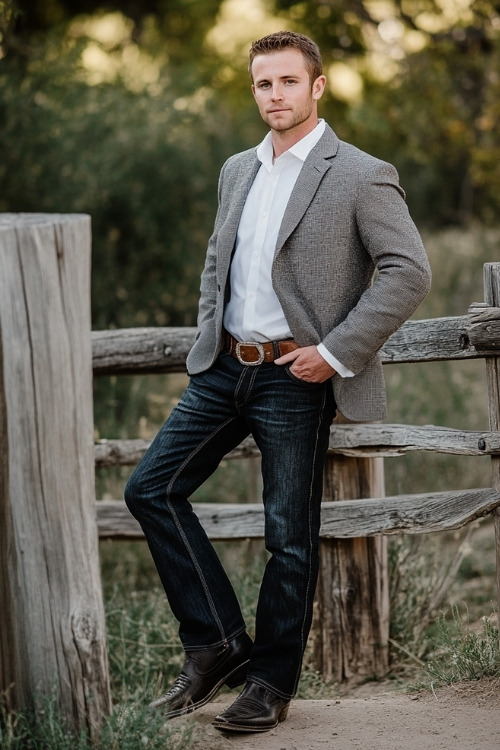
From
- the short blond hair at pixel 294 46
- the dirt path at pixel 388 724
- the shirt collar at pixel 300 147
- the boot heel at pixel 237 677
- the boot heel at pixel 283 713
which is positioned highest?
the short blond hair at pixel 294 46

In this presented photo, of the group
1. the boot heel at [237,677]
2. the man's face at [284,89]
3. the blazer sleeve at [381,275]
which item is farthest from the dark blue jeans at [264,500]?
the man's face at [284,89]

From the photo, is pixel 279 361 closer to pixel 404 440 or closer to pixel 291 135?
pixel 291 135

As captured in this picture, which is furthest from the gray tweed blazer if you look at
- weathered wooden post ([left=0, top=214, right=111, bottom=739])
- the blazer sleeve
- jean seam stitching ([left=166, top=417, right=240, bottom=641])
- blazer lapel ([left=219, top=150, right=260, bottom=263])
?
weathered wooden post ([left=0, top=214, right=111, bottom=739])

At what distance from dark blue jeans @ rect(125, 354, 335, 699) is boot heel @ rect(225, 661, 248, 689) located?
11 centimetres

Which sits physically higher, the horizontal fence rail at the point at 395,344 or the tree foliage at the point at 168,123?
the tree foliage at the point at 168,123

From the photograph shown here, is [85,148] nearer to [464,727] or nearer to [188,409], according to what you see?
[188,409]

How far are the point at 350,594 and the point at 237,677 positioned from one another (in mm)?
955

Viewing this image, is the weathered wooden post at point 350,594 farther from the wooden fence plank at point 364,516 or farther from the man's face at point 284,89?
the man's face at point 284,89

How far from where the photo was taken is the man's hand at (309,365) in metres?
3.23

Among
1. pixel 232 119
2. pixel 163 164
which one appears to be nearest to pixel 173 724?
pixel 163 164

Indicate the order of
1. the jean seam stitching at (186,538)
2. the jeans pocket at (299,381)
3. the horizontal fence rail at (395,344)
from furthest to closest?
Answer: the horizontal fence rail at (395,344)
the jean seam stitching at (186,538)
the jeans pocket at (299,381)

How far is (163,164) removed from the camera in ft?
41.1

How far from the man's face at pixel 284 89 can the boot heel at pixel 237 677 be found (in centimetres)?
184

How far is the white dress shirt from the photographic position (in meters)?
3.34
